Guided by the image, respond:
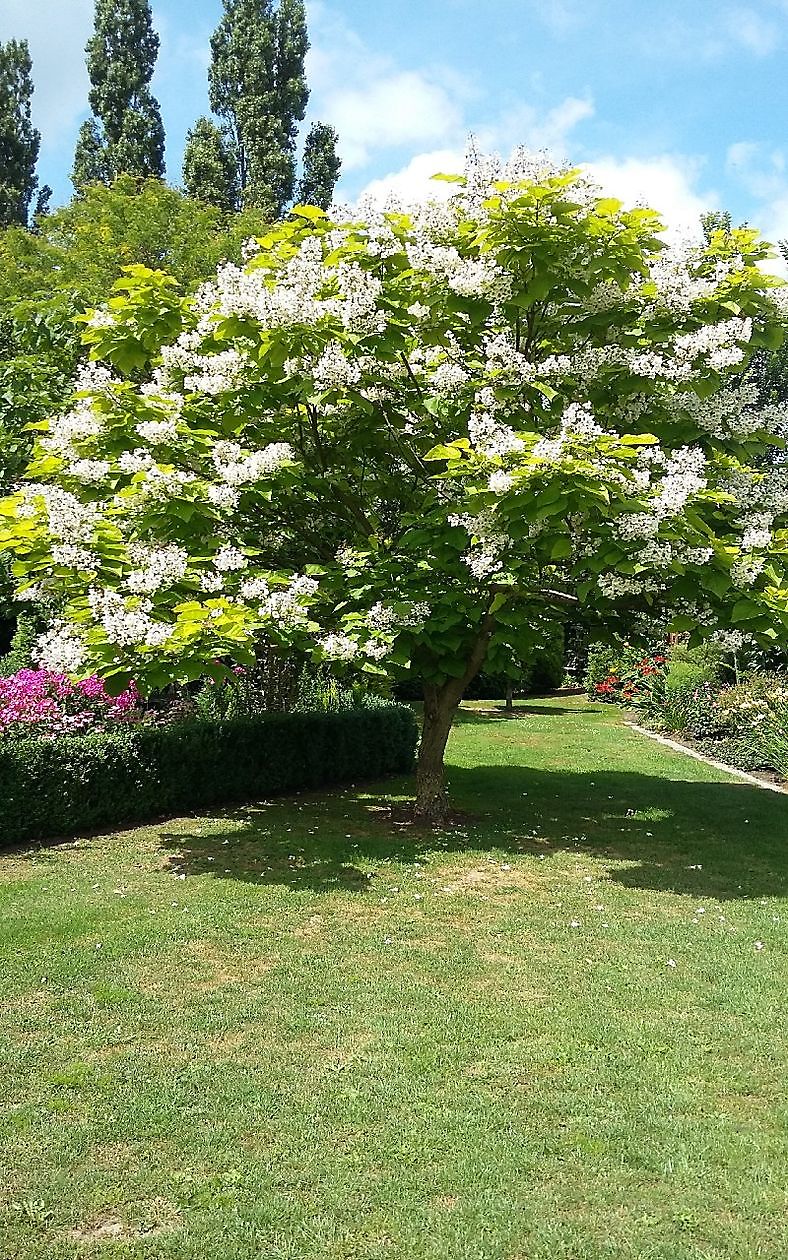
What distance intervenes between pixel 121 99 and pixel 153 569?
2925 centimetres

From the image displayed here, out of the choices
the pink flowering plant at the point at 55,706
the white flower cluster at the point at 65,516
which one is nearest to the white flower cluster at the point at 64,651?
the white flower cluster at the point at 65,516

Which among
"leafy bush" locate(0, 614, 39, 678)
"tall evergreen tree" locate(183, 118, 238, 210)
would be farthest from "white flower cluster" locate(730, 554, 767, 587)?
"tall evergreen tree" locate(183, 118, 238, 210)

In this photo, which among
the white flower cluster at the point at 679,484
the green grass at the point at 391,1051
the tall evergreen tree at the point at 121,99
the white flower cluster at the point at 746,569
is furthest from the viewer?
the tall evergreen tree at the point at 121,99

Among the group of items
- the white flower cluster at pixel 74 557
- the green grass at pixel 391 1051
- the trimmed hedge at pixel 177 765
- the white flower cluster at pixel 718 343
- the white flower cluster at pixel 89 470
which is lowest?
the green grass at pixel 391 1051

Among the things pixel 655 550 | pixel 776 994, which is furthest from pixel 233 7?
pixel 776 994

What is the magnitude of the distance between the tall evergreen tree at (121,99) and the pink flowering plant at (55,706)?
2266 centimetres

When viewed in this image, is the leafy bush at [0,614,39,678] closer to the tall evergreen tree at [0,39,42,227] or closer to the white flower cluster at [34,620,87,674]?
the white flower cluster at [34,620,87,674]

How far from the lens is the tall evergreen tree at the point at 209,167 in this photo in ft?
91.2

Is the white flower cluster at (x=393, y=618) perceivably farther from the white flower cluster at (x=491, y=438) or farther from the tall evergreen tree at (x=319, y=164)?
the tall evergreen tree at (x=319, y=164)

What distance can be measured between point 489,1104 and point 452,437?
226 inches

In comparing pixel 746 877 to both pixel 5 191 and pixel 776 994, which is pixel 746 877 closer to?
pixel 776 994

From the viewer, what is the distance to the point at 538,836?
9.18 meters

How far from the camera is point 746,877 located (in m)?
7.79

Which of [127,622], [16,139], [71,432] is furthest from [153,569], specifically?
[16,139]
